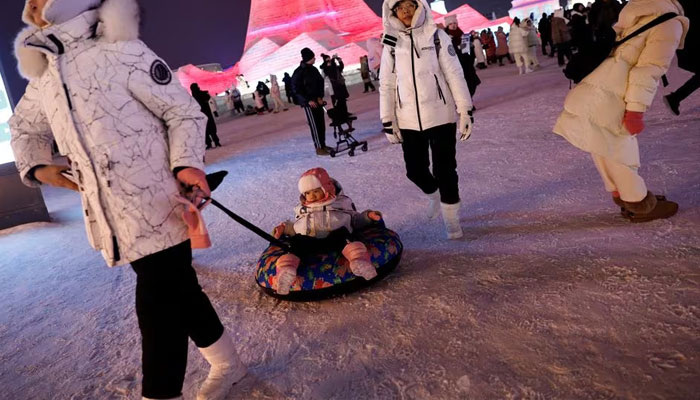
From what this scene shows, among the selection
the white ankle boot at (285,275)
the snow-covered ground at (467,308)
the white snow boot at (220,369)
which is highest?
the white ankle boot at (285,275)

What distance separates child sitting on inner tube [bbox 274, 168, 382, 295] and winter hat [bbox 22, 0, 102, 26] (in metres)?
1.74

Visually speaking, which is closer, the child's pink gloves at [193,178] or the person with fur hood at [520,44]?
the child's pink gloves at [193,178]

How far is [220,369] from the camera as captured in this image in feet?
7.89

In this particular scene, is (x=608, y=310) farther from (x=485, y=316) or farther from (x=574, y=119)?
(x=574, y=119)

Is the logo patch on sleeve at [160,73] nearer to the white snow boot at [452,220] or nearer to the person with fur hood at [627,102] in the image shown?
the white snow boot at [452,220]

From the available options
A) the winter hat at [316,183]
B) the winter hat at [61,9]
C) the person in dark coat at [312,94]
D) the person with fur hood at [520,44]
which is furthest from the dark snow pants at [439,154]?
the person with fur hood at [520,44]

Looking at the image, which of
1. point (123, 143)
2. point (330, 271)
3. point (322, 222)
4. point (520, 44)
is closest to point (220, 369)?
point (330, 271)

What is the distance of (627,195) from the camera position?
3.37m

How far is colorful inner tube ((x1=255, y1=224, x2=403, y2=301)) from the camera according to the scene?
3133 millimetres

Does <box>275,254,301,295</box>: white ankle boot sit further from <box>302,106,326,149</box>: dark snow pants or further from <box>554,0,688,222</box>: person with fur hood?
<box>302,106,326,149</box>: dark snow pants

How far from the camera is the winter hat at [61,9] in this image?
174 centimetres

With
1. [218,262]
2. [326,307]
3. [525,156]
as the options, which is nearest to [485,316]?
[326,307]

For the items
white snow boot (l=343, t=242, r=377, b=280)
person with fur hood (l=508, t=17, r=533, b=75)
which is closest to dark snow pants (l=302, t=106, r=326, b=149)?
white snow boot (l=343, t=242, r=377, b=280)

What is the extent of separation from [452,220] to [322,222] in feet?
3.36
